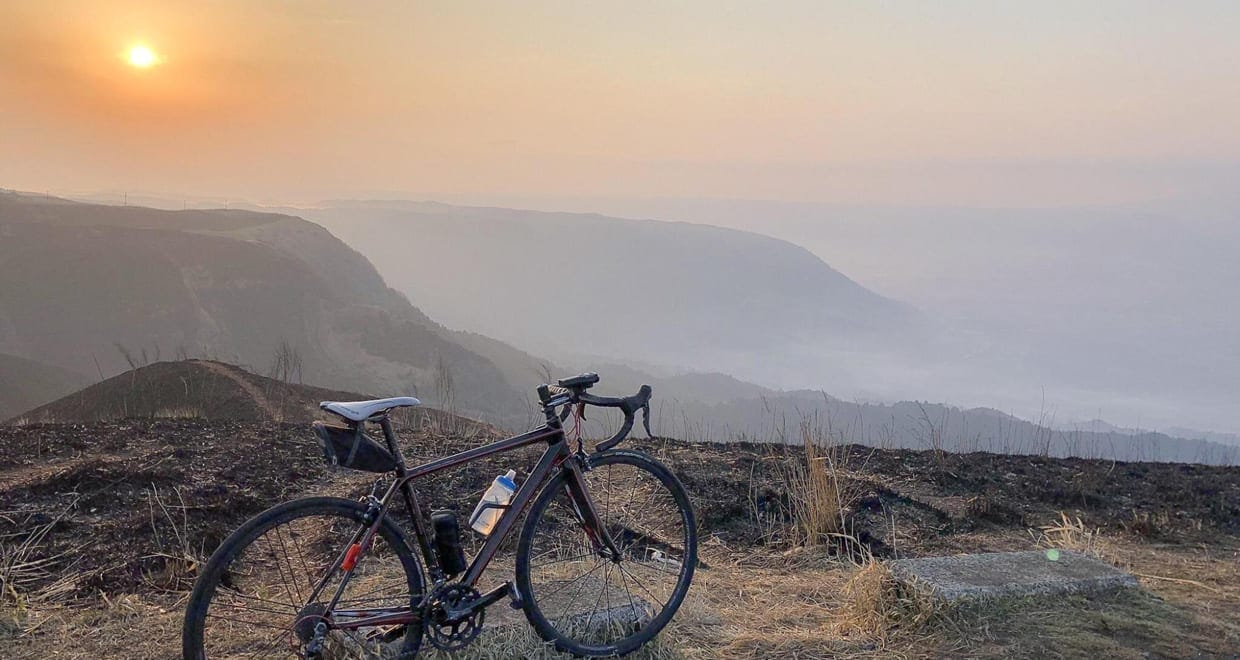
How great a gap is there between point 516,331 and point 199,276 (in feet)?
384

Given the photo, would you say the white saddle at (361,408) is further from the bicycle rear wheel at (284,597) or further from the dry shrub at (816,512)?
the dry shrub at (816,512)

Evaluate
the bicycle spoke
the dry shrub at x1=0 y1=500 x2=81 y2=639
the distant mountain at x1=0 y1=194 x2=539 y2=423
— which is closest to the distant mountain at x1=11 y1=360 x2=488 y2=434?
the dry shrub at x1=0 y1=500 x2=81 y2=639

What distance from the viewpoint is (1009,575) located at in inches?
173

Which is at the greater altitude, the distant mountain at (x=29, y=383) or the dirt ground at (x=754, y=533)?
the dirt ground at (x=754, y=533)

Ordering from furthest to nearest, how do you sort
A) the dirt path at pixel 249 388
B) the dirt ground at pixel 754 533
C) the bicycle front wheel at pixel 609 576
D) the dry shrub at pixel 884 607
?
1. the dirt path at pixel 249 388
2. the dry shrub at pixel 884 607
3. the dirt ground at pixel 754 533
4. the bicycle front wheel at pixel 609 576

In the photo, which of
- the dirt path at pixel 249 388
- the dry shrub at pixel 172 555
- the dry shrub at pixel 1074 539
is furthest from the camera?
the dirt path at pixel 249 388

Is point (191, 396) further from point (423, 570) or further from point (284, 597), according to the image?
point (423, 570)

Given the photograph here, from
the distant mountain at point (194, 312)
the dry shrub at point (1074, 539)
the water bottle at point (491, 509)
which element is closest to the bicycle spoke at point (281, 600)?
the water bottle at point (491, 509)

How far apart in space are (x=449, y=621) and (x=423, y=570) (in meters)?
0.24

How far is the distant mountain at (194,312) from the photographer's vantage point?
5616cm

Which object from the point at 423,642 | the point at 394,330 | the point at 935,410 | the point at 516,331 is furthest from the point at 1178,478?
the point at 516,331

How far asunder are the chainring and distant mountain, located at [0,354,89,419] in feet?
127

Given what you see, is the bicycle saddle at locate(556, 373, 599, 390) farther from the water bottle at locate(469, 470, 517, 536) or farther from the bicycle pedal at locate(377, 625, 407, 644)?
the bicycle pedal at locate(377, 625, 407, 644)

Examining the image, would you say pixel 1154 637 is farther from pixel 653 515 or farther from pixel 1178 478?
pixel 1178 478
